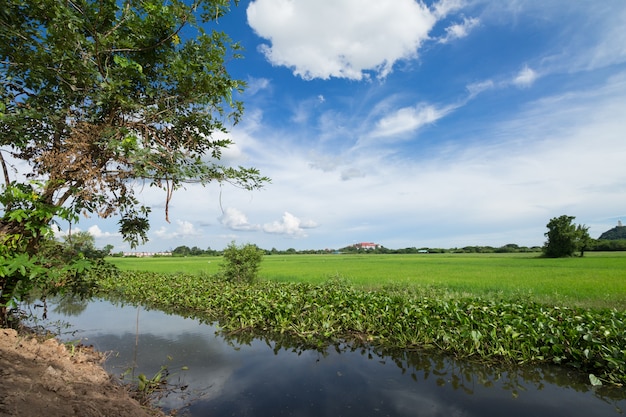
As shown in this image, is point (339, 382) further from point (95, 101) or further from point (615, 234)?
point (615, 234)

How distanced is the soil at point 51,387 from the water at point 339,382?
119cm

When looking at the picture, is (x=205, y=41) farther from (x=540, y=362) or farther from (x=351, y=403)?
(x=540, y=362)

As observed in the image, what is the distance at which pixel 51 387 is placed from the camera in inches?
155

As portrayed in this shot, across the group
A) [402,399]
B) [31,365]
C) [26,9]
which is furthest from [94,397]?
[26,9]

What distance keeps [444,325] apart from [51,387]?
800cm

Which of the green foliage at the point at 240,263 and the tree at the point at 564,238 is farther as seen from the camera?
the tree at the point at 564,238

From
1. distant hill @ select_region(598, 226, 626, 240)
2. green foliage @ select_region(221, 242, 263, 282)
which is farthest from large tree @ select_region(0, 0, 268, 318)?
distant hill @ select_region(598, 226, 626, 240)

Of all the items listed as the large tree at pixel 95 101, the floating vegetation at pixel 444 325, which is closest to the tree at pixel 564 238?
the floating vegetation at pixel 444 325

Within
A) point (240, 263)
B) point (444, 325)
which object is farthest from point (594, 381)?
point (240, 263)

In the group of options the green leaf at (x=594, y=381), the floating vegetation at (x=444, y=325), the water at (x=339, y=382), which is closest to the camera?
the water at (x=339, y=382)

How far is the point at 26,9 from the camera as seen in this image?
16.7 feet

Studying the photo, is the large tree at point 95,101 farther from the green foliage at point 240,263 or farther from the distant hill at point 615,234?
the distant hill at point 615,234

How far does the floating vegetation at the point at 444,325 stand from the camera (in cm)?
674

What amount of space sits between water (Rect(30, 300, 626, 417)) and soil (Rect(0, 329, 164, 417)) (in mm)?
1188
